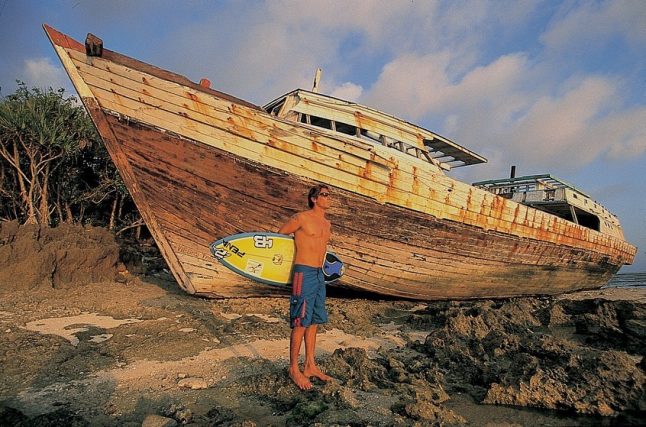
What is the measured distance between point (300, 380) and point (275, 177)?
3.35 meters

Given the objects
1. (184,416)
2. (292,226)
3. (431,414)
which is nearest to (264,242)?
(292,226)

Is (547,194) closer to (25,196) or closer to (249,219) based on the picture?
(249,219)

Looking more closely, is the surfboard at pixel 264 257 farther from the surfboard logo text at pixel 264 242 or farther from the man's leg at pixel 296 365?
the man's leg at pixel 296 365

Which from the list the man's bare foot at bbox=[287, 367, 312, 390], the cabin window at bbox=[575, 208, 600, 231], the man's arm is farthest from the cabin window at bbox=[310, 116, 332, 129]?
the cabin window at bbox=[575, 208, 600, 231]

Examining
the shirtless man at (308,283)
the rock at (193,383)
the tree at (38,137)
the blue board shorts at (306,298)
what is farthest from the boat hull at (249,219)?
the tree at (38,137)

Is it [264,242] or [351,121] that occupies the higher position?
[351,121]

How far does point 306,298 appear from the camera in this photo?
11.5ft

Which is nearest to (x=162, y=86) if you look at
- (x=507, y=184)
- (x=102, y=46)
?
(x=102, y=46)

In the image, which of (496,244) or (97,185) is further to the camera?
(97,185)

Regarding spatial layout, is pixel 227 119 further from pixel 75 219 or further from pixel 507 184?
pixel 75 219

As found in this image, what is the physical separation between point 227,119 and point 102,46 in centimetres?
197

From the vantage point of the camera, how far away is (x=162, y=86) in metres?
5.79

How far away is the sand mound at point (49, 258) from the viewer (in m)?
7.62

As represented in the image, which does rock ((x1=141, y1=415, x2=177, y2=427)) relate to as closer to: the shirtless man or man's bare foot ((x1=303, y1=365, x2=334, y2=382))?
the shirtless man
